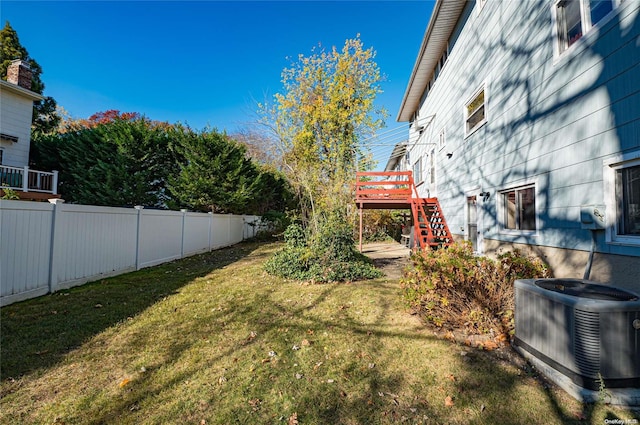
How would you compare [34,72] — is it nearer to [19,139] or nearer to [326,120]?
[19,139]

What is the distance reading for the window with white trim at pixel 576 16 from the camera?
11.8 feet

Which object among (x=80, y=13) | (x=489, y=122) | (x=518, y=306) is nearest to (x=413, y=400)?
(x=518, y=306)

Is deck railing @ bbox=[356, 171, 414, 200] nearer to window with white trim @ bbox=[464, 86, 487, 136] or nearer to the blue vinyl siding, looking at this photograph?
the blue vinyl siding

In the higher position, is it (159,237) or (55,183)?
(55,183)

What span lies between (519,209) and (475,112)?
9.67ft

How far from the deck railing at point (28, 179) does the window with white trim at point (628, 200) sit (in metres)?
17.9

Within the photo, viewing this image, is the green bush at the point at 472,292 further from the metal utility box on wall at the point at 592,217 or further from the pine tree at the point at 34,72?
the pine tree at the point at 34,72

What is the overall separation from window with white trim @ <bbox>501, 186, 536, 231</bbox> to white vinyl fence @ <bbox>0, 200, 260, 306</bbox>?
829cm

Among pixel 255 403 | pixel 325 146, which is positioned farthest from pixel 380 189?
pixel 255 403

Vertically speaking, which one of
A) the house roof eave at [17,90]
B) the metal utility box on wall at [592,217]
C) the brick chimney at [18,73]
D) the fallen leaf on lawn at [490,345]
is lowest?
the fallen leaf on lawn at [490,345]

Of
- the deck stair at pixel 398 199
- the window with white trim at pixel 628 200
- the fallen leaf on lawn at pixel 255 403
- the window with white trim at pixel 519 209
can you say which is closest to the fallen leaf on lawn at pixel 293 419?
the fallen leaf on lawn at pixel 255 403

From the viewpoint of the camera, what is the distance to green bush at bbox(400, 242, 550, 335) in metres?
3.73

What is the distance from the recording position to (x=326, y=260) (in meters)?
6.79

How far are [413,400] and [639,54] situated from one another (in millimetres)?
4127
